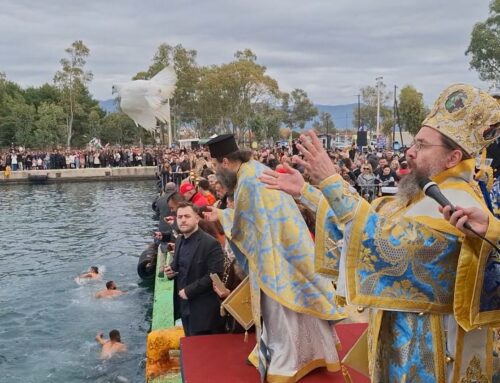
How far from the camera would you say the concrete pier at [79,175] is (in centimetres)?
3847

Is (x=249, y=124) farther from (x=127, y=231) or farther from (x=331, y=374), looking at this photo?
(x=331, y=374)

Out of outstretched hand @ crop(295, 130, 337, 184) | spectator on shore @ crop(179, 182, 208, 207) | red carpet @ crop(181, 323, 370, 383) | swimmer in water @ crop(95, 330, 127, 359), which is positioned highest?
outstretched hand @ crop(295, 130, 337, 184)

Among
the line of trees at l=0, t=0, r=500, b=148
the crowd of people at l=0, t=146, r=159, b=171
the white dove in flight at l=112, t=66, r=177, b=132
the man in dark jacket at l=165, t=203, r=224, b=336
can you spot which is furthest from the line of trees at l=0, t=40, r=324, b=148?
the man in dark jacket at l=165, t=203, r=224, b=336

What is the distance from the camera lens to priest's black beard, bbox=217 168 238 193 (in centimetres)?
449

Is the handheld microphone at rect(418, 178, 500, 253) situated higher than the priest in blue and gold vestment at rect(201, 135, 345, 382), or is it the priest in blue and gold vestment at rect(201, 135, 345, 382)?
the handheld microphone at rect(418, 178, 500, 253)

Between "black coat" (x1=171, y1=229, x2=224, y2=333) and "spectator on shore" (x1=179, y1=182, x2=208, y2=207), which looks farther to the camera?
"spectator on shore" (x1=179, y1=182, x2=208, y2=207)

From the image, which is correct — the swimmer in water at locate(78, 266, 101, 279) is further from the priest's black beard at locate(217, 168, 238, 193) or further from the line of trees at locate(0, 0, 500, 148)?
the line of trees at locate(0, 0, 500, 148)

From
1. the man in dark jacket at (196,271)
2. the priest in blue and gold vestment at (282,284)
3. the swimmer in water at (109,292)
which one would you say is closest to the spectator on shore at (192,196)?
the man in dark jacket at (196,271)

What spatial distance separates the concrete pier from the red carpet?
35.7 m

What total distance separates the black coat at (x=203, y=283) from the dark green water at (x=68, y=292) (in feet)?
11.9

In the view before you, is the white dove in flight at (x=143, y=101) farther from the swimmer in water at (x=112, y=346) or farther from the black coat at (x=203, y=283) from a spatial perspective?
the black coat at (x=203, y=283)

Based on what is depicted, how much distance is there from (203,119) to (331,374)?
5923cm

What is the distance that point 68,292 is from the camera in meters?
13.6

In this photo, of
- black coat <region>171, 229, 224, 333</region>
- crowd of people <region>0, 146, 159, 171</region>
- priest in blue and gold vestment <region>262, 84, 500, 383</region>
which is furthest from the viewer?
crowd of people <region>0, 146, 159, 171</region>
